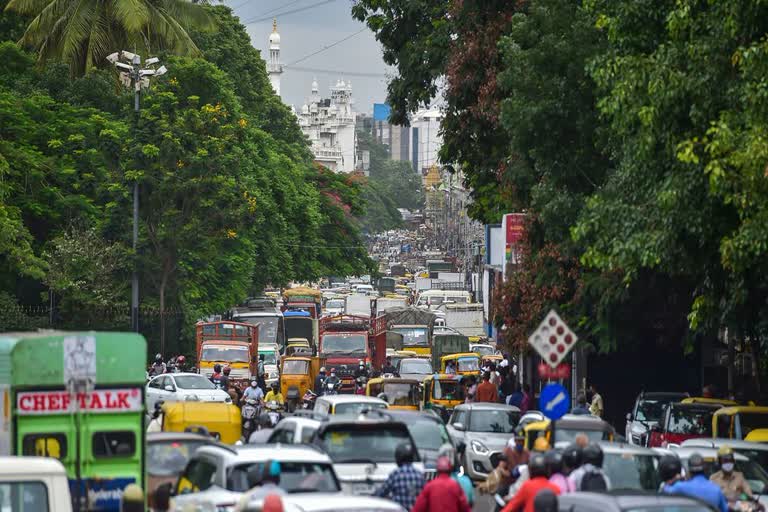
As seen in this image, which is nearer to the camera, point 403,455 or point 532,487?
point 532,487

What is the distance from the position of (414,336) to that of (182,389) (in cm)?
3137

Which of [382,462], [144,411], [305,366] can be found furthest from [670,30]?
[305,366]

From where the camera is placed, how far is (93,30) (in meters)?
48.6

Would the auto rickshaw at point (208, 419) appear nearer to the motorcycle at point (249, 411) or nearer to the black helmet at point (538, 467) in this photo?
the motorcycle at point (249, 411)

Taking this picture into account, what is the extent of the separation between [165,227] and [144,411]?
3355cm

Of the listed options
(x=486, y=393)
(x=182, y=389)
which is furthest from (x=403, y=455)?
(x=182, y=389)

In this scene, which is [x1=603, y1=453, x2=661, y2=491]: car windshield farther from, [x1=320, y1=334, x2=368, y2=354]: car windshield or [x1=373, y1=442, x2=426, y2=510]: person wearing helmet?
[x1=320, y1=334, x2=368, y2=354]: car windshield

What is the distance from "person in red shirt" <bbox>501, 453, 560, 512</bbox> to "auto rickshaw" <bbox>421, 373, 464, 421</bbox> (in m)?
19.7

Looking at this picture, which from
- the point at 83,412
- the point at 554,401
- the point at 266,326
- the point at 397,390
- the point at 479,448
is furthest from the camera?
the point at 266,326

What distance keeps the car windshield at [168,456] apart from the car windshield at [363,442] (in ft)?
6.18

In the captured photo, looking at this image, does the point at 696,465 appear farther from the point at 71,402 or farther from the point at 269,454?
the point at 71,402

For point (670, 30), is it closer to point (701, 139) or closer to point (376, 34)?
point (701, 139)

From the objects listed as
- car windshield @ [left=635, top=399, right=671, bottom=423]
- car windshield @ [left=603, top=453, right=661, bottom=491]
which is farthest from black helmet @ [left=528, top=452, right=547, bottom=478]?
car windshield @ [left=635, top=399, right=671, bottom=423]

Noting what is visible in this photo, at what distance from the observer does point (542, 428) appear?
67.4 ft
